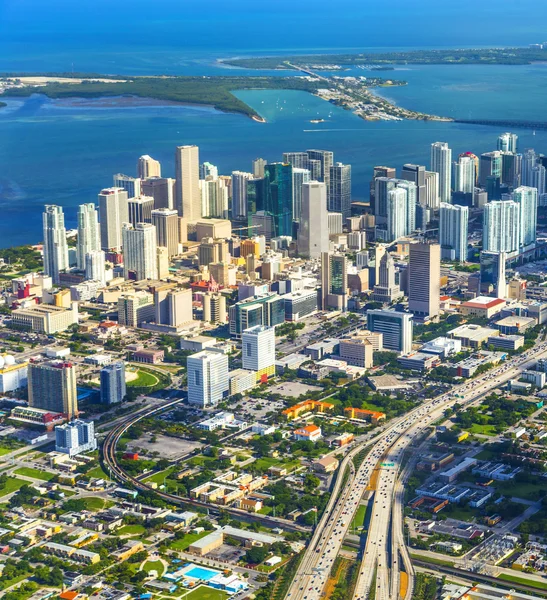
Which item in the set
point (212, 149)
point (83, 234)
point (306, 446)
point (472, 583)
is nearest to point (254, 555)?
point (472, 583)

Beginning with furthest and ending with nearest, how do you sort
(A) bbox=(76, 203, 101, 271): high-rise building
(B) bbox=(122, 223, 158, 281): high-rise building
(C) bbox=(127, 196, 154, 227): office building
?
(C) bbox=(127, 196, 154, 227): office building → (A) bbox=(76, 203, 101, 271): high-rise building → (B) bbox=(122, 223, 158, 281): high-rise building

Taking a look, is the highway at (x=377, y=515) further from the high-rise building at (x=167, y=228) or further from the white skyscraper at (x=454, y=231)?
the high-rise building at (x=167, y=228)

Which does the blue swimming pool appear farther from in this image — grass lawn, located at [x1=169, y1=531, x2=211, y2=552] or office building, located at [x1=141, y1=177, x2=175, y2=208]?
office building, located at [x1=141, y1=177, x2=175, y2=208]

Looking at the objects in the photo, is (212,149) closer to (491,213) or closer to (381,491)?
(491,213)

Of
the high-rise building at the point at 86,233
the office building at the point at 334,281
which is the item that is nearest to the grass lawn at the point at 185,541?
the office building at the point at 334,281

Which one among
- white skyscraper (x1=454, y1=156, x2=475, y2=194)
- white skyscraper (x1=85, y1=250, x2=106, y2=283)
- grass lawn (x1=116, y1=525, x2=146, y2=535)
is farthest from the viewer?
white skyscraper (x1=454, y1=156, x2=475, y2=194)

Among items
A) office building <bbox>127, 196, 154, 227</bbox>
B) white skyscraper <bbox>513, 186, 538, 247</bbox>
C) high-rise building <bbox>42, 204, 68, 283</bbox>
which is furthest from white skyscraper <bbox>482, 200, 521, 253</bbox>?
Answer: high-rise building <bbox>42, 204, 68, 283</bbox>
